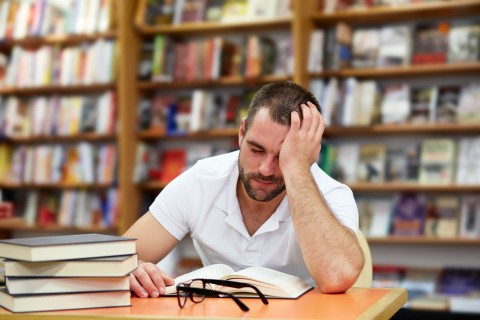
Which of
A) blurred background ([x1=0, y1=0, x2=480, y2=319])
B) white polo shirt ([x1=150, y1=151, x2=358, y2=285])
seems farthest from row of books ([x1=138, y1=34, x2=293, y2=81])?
white polo shirt ([x1=150, y1=151, x2=358, y2=285])

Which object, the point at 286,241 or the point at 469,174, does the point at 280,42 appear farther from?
the point at 286,241

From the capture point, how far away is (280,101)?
2.10 metres

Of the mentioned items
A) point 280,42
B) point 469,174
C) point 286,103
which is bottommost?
point 469,174

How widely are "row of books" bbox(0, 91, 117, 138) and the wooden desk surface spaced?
3785 millimetres

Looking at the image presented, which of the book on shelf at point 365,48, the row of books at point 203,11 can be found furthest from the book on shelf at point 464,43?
the row of books at point 203,11

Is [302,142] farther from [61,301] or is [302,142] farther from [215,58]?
[215,58]

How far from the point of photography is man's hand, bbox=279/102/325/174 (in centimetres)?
205

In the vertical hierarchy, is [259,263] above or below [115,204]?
above

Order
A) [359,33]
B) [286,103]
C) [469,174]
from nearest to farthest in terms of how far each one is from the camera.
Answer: [286,103] → [469,174] → [359,33]

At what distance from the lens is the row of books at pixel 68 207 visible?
17.6ft

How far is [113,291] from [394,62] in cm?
344

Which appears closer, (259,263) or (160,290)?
(160,290)

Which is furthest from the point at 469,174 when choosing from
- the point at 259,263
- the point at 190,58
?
the point at 259,263

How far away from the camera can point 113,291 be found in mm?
1582
